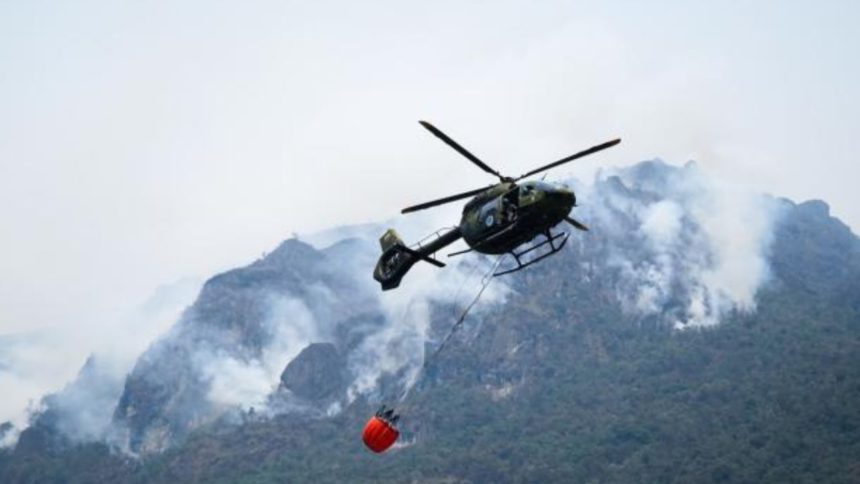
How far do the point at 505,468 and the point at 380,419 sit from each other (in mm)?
159382

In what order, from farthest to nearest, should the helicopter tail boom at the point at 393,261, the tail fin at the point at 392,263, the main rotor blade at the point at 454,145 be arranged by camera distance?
1. the tail fin at the point at 392,263
2. the helicopter tail boom at the point at 393,261
3. the main rotor blade at the point at 454,145

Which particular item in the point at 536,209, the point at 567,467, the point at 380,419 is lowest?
the point at 567,467

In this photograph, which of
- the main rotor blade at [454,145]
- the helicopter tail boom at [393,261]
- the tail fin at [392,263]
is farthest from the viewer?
the tail fin at [392,263]

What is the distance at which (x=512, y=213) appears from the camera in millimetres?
32125

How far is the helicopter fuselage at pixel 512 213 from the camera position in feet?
103

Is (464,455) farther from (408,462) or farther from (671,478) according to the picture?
(671,478)

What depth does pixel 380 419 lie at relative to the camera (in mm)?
36625

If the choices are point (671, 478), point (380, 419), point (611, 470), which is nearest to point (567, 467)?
point (611, 470)

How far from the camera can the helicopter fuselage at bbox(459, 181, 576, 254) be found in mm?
31312

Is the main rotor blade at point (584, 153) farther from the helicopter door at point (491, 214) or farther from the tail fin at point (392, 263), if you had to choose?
the tail fin at point (392, 263)

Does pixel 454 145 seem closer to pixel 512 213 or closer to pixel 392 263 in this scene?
pixel 512 213

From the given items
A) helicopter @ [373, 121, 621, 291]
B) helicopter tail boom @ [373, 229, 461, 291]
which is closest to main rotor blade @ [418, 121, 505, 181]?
helicopter @ [373, 121, 621, 291]

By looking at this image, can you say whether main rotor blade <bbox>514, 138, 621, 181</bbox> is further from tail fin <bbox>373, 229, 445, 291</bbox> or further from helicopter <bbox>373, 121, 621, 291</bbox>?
tail fin <bbox>373, 229, 445, 291</bbox>

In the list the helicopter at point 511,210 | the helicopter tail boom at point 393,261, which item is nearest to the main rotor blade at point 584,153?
the helicopter at point 511,210
